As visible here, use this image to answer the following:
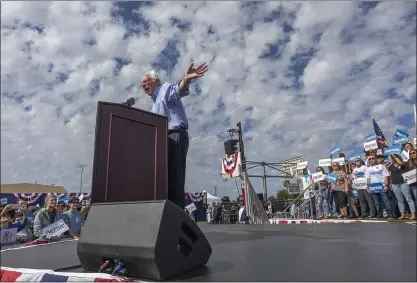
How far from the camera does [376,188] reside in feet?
21.7

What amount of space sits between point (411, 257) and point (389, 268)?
321 mm

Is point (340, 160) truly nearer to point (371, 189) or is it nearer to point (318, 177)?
point (318, 177)

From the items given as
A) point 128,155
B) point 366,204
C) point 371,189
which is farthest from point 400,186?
point 128,155

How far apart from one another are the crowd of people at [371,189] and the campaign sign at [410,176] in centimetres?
5

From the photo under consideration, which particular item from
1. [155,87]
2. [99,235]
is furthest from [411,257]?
[155,87]

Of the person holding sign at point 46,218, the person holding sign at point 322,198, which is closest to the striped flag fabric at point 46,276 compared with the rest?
the person holding sign at point 46,218

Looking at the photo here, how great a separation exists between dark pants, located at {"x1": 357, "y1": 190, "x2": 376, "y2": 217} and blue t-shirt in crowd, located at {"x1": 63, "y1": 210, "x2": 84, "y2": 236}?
6.43 metres

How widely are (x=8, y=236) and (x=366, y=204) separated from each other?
7.72 meters

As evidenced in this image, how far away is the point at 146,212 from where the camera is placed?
5.55 ft

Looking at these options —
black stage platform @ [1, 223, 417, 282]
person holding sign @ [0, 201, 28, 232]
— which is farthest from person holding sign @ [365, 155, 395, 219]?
person holding sign @ [0, 201, 28, 232]

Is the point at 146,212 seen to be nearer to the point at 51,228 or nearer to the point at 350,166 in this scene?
the point at 51,228

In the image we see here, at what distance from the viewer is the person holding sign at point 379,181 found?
6438mm

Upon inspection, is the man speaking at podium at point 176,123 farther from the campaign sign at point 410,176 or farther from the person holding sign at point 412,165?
the person holding sign at point 412,165

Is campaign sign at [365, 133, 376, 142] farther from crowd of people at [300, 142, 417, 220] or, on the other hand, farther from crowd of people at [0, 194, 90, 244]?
crowd of people at [0, 194, 90, 244]
